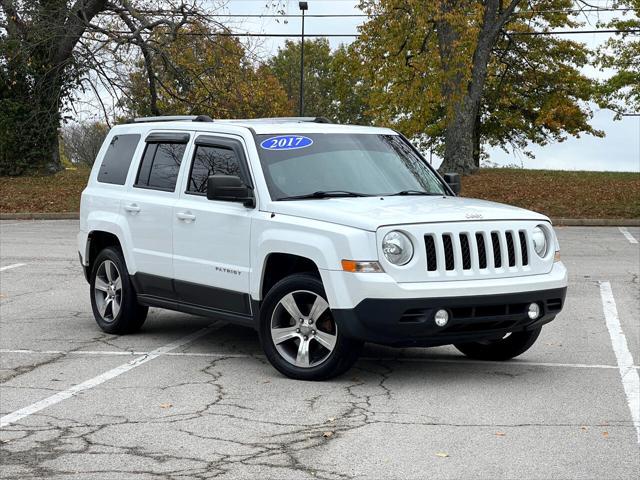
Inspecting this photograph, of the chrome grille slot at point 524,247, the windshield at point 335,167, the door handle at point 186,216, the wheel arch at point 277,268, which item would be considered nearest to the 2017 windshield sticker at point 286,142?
the windshield at point 335,167

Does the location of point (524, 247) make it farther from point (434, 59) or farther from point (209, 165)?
point (434, 59)

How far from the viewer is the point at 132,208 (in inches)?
388

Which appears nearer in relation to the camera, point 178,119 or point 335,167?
point 335,167

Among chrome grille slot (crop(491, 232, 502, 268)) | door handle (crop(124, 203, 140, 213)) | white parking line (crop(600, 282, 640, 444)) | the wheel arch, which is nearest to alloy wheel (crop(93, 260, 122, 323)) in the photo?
door handle (crop(124, 203, 140, 213))

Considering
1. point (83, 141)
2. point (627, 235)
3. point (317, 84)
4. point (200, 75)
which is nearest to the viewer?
point (627, 235)

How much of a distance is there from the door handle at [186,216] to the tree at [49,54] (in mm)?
24416

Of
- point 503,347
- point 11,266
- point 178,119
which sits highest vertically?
point 178,119

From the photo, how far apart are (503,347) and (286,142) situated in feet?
8.11

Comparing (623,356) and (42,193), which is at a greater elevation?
(623,356)

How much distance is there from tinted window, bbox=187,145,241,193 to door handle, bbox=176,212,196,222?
0.23 metres

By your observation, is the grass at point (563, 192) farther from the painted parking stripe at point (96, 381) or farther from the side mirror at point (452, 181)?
the painted parking stripe at point (96, 381)

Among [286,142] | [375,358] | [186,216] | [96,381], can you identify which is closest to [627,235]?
[375,358]

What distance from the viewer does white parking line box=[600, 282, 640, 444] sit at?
7.27m

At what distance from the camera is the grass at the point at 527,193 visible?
27.9 metres
